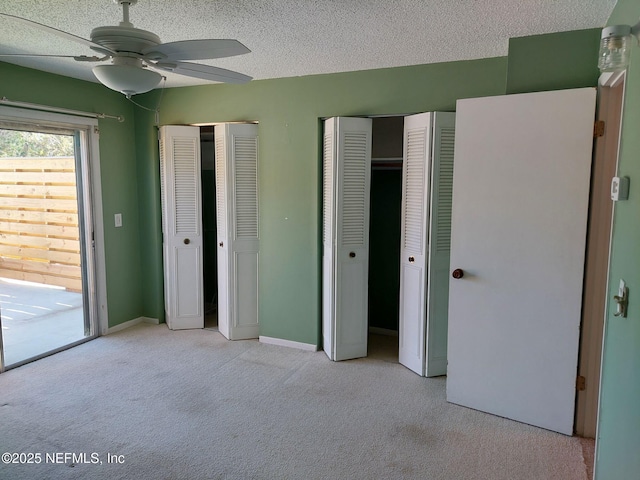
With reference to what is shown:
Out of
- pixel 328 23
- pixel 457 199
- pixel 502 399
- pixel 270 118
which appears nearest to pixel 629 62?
pixel 457 199

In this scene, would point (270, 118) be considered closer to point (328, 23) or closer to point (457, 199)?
point (328, 23)

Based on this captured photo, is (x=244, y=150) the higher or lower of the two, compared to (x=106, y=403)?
higher

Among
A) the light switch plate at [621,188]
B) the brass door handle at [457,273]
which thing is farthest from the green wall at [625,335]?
the brass door handle at [457,273]

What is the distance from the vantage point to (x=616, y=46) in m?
1.67

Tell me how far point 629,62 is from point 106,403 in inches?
133

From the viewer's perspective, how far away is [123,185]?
438 centimetres

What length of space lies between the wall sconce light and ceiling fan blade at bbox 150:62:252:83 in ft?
4.96

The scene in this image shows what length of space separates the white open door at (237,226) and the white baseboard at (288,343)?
153 mm

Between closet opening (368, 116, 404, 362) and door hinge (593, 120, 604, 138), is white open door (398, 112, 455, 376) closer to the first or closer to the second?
closet opening (368, 116, 404, 362)

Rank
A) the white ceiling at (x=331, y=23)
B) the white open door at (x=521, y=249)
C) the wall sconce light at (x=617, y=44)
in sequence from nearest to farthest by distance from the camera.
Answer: the wall sconce light at (x=617, y=44)
the white ceiling at (x=331, y=23)
the white open door at (x=521, y=249)

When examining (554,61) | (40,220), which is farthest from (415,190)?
(40,220)

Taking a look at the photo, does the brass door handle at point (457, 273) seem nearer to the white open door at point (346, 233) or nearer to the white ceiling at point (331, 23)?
the white open door at point (346, 233)

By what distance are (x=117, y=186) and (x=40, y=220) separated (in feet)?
2.63

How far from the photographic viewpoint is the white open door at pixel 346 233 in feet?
11.6
